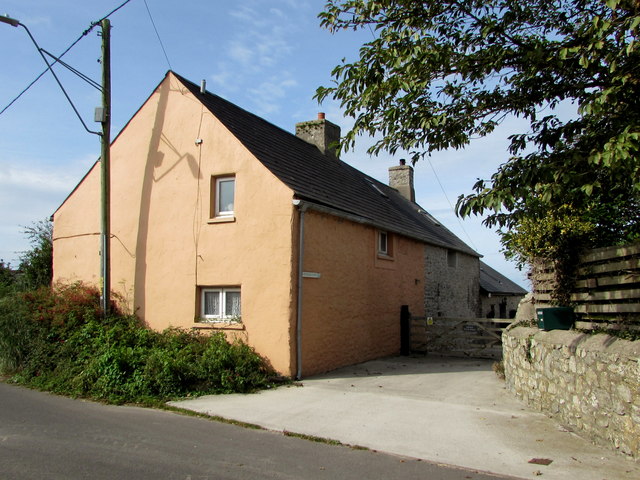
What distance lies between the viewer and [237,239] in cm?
1191

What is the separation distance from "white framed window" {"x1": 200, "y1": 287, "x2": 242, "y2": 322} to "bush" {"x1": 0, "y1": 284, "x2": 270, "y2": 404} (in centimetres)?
62

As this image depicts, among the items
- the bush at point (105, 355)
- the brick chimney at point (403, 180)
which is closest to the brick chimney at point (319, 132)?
the brick chimney at point (403, 180)

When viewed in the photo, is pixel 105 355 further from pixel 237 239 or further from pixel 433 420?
pixel 433 420

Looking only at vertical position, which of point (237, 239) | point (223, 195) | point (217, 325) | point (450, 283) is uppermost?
point (223, 195)

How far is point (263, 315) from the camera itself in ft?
37.0

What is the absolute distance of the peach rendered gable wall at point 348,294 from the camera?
38.4 feet

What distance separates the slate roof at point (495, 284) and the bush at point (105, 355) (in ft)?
58.3

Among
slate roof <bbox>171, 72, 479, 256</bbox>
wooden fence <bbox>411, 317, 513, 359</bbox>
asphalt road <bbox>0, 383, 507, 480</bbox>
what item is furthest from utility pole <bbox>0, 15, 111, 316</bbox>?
wooden fence <bbox>411, 317, 513, 359</bbox>

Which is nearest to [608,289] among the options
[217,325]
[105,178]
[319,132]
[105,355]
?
[217,325]

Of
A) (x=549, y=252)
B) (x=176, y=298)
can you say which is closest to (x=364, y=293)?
(x=176, y=298)

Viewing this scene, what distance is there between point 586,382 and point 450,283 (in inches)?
556

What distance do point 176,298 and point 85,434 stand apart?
5506 mm

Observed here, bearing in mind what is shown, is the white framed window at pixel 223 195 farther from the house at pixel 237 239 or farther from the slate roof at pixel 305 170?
the slate roof at pixel 305 170

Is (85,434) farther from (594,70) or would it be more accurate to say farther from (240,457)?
(594,70)
